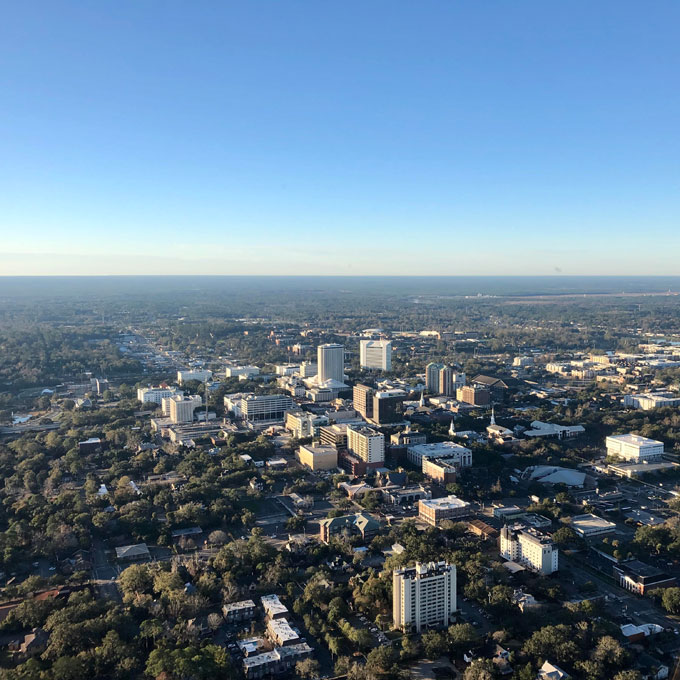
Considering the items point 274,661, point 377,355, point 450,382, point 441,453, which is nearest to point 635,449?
point 441,453

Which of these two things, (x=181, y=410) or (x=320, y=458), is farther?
(x=181, y=410)

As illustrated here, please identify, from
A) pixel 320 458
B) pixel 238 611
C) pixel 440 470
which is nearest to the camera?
pixel 238 611

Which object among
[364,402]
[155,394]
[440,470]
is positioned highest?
[364,402]

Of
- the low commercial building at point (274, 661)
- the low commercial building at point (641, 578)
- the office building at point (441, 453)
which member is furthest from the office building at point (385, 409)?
the low commercial building at point (274, 661)

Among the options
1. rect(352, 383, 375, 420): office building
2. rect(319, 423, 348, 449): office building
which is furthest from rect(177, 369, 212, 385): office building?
rect(319, 423, 348, 449): office building

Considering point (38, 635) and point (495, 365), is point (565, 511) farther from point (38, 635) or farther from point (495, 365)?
point (495, 365)

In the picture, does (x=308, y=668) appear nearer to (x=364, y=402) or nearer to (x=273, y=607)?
(x=273, y=607)

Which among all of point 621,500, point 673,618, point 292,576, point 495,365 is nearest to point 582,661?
point 673,618
